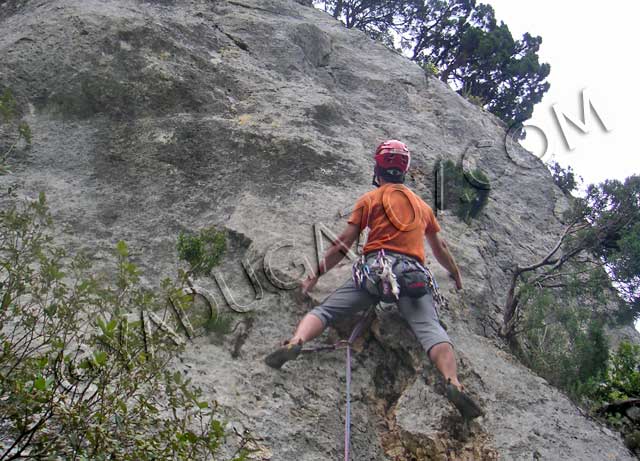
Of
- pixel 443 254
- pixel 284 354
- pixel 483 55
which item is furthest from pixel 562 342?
pixel 483 55

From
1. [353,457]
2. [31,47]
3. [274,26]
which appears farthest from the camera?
[274,26]

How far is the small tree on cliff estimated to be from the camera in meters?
6.26

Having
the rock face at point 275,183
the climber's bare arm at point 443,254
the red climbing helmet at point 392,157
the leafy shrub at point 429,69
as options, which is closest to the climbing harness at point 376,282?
the rock face at point 275,183

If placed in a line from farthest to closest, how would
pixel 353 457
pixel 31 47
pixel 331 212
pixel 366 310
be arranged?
pixel 31 47 < pixel 331 212 < pixel 366 310 < pixel 353 457

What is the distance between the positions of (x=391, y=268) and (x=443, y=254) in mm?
848

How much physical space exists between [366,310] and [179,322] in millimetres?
1383

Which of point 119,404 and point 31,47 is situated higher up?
point 119,404

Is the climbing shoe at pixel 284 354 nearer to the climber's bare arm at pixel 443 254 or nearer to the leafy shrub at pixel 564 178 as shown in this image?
the climber's bare arm at pixel 443 254

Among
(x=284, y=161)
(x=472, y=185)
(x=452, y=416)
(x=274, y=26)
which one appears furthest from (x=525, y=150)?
(x=452, y=416)

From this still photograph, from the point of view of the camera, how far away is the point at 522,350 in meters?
5.68

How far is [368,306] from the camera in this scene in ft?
15.7

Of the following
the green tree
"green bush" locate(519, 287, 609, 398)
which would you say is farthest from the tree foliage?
"green bush" locate(519, 287, 609, 398)

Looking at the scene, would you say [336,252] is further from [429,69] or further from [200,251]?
[429,69]

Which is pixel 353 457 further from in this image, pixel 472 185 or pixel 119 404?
pixel 472 185
